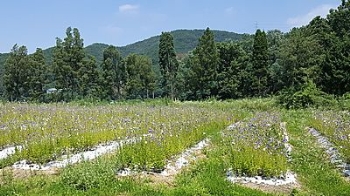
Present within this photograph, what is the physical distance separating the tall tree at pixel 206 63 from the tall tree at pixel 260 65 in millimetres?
5214

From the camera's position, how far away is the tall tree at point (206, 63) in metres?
47.4

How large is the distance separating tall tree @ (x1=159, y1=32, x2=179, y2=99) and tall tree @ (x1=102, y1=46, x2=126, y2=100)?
5.91 m

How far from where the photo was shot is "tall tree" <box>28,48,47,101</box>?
45.8 metres

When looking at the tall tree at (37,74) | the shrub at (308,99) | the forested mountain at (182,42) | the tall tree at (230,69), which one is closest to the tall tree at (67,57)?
the tall tree at (37,74)

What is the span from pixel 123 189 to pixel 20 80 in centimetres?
4457

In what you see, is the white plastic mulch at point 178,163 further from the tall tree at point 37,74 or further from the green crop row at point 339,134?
the tall tree at point 37,74

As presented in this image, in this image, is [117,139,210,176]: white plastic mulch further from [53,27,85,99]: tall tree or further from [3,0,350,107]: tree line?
[53,27,85,99]: tall tree

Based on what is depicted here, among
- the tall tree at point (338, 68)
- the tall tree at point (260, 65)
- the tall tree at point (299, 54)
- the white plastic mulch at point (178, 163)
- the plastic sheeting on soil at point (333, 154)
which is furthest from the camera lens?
the tall tree at point (260, 65)

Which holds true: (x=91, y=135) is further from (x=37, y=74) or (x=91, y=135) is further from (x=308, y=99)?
(x=37, y=74)

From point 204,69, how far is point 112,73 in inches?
485

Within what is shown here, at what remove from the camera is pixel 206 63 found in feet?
156

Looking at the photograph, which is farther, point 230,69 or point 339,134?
point 230,69

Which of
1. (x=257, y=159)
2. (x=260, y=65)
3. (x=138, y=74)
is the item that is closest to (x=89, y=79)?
(x=138, y=74)

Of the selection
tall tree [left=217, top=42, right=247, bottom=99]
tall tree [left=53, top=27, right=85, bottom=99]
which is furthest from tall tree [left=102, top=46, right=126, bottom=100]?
tall tree [left=217, top=42, right=247, bottom=99]
